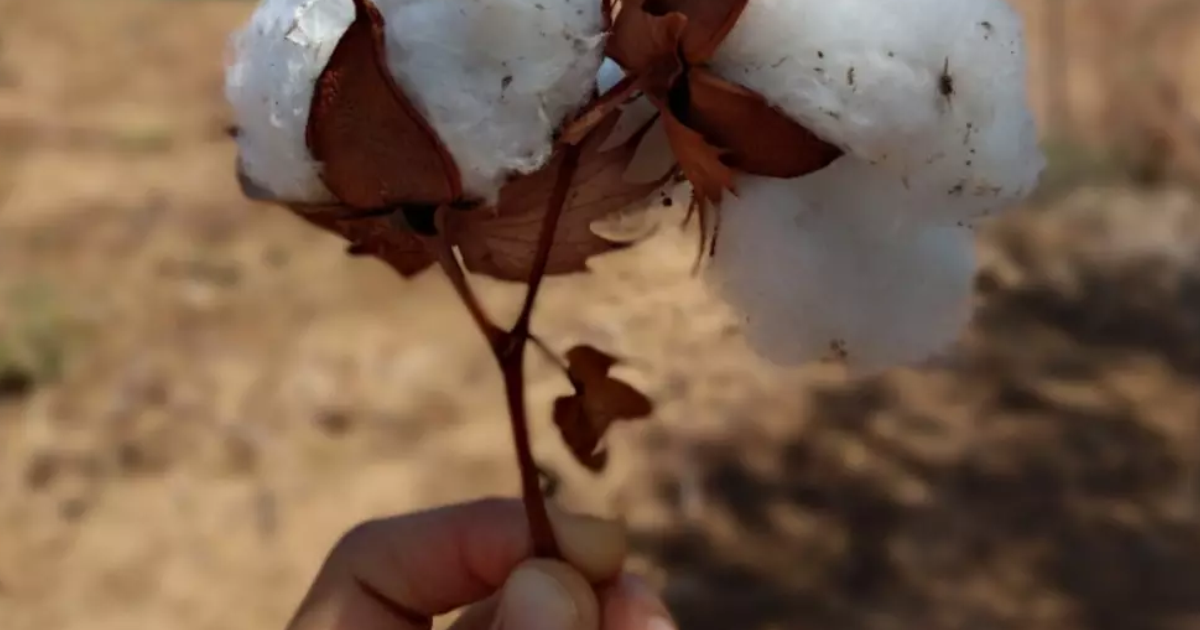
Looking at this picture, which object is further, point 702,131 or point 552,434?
point 552,434

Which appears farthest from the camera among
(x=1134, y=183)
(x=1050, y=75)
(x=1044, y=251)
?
(x=1050, y=75)

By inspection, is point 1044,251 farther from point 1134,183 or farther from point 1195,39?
point 1195,39

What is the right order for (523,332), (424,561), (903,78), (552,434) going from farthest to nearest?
(552,434) → (424,561) → (523,332) → (903,78)

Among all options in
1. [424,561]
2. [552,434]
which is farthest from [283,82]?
[552,434]

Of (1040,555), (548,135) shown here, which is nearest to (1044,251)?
(1040,555)

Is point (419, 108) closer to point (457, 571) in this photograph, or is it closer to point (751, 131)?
point (751, 131)

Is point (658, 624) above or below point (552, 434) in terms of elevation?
above
